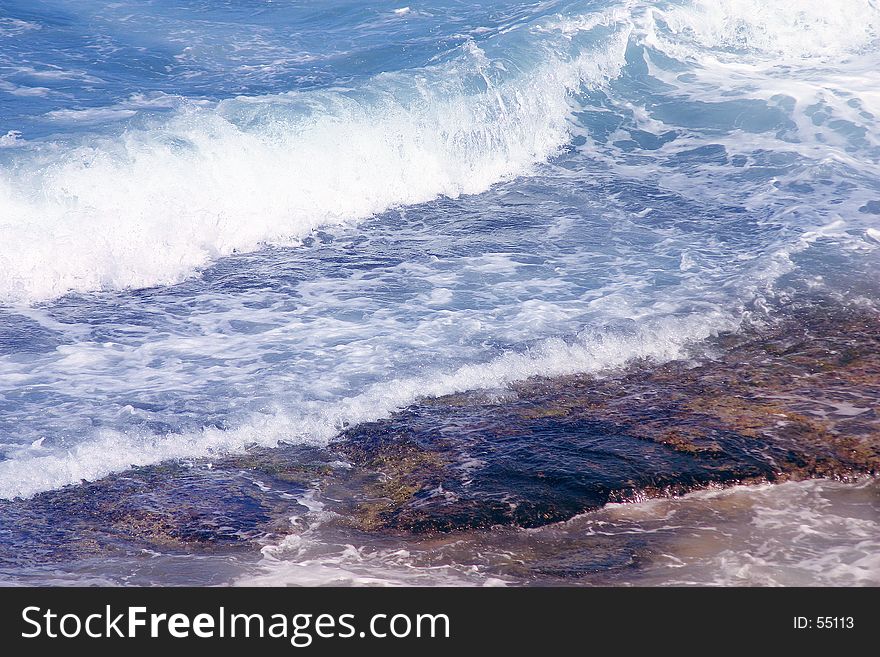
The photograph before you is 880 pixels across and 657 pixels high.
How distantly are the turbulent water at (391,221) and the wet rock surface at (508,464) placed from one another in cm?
22

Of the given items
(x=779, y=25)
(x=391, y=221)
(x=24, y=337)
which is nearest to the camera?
(x=24, y=337)

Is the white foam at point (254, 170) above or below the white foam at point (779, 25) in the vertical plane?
below

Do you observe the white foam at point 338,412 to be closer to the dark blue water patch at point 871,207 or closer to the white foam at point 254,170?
the white foam at point 254,170

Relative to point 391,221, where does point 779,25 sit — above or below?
above

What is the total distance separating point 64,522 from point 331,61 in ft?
40.2

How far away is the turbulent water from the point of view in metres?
5.83

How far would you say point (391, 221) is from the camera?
10.7 meters

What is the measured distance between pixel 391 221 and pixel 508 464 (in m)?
5.94

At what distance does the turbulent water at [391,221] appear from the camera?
583 cm

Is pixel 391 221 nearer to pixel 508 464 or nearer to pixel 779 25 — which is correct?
pixel 508 464

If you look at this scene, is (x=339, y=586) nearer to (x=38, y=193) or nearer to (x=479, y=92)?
(x=38, y=193)

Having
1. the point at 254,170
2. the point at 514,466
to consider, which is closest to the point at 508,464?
the point at 514,466

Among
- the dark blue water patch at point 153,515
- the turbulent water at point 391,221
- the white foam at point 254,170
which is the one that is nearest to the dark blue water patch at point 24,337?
the turbulent water at point 391,221

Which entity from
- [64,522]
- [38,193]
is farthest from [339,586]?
[38,193]
